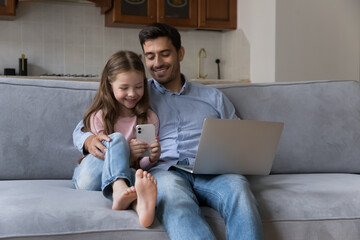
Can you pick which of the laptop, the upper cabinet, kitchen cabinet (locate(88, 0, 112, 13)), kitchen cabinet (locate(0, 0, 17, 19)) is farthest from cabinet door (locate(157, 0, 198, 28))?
the laptop

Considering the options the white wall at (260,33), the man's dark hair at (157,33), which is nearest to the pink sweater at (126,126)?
the man's dark hair at (157,33)

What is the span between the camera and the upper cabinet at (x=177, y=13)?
479cm

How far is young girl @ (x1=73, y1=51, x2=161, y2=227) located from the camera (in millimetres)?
1649

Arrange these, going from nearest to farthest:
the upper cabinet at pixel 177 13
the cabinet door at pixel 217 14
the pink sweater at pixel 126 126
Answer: the pink sweater at pixel 126 126
the upper cabinet at pixel 177 13
the cabinet door at pixel 217 14

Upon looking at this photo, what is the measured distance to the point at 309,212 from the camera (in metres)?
1.62

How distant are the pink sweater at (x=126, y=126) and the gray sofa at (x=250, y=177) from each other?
15 cm

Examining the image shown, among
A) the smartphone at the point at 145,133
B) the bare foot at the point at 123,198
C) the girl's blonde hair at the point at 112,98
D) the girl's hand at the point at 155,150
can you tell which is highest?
the girl's blonde hair at the point at 112,98

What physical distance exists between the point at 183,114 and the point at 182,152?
0.20 meters

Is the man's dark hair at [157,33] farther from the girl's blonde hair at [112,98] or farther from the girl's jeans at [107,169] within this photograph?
the girl's jeans at [107,169]

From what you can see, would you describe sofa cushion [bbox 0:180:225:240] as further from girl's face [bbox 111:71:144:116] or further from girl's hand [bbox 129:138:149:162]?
girl's face [bbox 111:71:144:116]

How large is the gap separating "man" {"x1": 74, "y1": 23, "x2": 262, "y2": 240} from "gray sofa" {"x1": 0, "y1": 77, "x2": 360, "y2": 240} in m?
0.08

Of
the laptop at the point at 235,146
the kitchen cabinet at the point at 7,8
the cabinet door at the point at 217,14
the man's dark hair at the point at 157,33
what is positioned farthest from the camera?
the cabinet door at the point at 217,14

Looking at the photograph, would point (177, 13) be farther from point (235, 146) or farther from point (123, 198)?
point (123, 198)

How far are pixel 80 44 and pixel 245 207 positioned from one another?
3822mm
